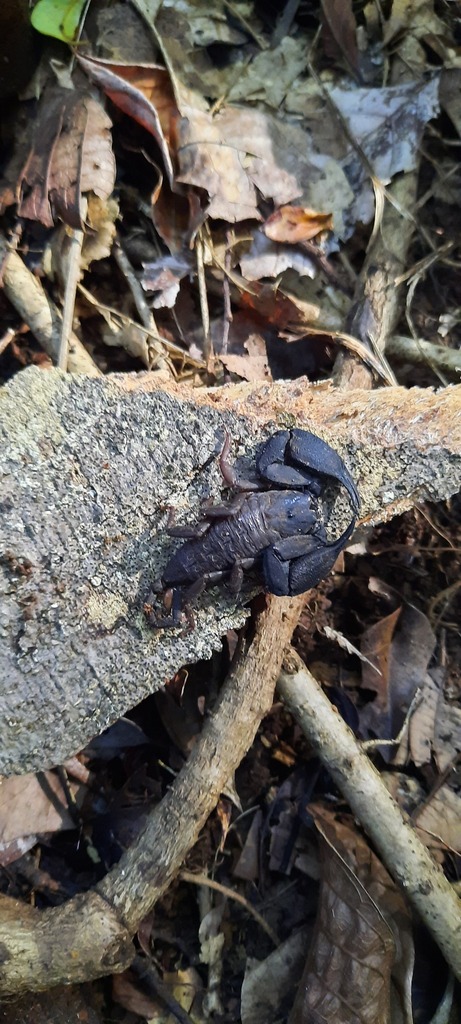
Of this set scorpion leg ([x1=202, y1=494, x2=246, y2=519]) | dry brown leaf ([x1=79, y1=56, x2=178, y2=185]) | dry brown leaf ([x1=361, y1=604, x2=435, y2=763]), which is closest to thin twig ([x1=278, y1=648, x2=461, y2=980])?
dry brown leaf ([x1=361, y1=604, x2=435, y2=763])

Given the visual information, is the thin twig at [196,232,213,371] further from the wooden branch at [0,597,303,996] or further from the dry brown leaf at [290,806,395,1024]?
the dry brown leaf at [290,806,395,1024]

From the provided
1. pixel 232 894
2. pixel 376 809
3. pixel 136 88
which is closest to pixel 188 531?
pixel 376 809

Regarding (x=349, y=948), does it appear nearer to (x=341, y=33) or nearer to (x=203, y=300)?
(x=203, y=300)

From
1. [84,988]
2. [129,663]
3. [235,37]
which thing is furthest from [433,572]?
[235,37]

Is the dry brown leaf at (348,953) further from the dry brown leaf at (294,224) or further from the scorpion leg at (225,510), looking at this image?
the dry brown leaf at (294,224)

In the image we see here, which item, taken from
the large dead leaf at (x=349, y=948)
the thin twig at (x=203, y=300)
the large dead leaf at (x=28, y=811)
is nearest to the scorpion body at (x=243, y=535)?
the thin twig at (x=203, y=300)
